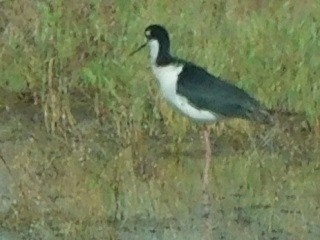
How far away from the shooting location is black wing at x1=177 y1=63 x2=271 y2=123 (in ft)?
23.8

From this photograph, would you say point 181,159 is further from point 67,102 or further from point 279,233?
point 279,233

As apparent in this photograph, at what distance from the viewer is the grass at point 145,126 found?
668 cm

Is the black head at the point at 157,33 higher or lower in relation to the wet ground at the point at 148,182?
higher

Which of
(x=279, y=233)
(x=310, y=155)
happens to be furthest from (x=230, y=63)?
(x=279, y=233)

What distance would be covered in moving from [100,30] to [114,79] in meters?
0.52

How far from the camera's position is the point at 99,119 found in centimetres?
883

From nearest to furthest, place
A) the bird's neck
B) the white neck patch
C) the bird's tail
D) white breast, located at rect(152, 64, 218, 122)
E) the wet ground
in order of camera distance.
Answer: the wet ground
the bird's tail
white breast, located at rect(152, 64, 218, 122)
the bird's neck
the white neck patch

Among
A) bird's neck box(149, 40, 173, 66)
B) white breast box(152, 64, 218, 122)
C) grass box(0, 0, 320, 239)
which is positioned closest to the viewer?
grass box(0, 0, 320, 239)

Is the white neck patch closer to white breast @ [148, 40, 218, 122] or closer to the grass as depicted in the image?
white breast @ [148, 40, 218, 122]

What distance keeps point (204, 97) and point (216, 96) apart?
0.26 feet

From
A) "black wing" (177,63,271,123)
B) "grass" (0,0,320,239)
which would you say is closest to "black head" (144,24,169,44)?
"grass" (0,0,320,239)

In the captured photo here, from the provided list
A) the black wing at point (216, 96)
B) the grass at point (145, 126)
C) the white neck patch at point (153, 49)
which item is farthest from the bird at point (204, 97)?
the grass at point (145, 126)

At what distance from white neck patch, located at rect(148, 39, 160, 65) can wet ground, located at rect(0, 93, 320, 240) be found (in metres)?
0.50

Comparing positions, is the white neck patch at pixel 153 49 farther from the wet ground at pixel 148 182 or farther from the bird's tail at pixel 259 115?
the bird's tail at pixel 259 115
